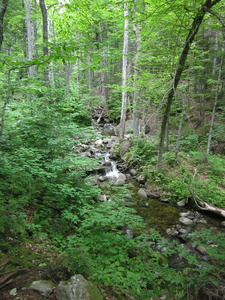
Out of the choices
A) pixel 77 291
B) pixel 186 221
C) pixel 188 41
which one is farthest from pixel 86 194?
pixel 188 41

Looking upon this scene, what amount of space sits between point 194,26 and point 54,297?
20.1 feet

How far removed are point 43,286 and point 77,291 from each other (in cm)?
52

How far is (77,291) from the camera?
222 centimetres

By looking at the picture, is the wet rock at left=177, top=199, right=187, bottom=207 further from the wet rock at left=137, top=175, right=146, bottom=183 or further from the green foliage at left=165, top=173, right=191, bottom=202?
the wet rock at left=137, top=175, right=146, bottom=183

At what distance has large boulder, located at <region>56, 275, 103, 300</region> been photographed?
86.0 inches

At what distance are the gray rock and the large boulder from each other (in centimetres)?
17

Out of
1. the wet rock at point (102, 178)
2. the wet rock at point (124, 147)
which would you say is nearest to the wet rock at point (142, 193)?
the wet rock at point (102, 178)

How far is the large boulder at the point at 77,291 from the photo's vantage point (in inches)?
86.0

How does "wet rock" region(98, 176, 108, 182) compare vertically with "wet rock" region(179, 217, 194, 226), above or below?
above

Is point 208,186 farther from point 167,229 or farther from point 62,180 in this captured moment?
point 62,180

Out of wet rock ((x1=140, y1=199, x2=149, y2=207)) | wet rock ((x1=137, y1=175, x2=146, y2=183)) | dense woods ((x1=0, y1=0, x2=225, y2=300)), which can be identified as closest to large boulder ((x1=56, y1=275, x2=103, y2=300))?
dense woods ((x1=0, y1=0, x2=225, y2=300))

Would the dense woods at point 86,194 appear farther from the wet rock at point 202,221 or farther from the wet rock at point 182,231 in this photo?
the wet rock at point 182,231

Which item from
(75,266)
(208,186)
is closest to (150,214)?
(208,186)

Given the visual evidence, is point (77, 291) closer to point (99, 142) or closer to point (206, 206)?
point (206, 206)
